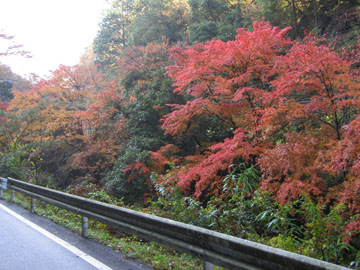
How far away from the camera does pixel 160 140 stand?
14461mm

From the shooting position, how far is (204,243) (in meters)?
3.75

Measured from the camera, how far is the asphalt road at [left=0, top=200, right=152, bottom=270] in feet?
14.6

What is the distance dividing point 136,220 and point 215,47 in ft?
23.1

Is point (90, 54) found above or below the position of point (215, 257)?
above

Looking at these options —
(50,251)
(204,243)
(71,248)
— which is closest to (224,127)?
(71,248)

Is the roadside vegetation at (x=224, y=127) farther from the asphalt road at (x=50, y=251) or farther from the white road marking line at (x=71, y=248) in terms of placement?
the white road marking line at (x=71, y=248)

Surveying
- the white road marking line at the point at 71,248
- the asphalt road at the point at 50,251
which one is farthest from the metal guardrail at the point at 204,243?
the white road marking line at the point at 71,248

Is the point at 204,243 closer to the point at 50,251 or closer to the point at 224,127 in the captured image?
the point at 50,251

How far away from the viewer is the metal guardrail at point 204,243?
2.89 meters

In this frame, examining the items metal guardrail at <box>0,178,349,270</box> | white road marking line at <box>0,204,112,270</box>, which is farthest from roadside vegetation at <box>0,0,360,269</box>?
white road marking line at <box>0,204,112,270</box>

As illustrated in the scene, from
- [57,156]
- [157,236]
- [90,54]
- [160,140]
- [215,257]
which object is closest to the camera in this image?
[215,257]

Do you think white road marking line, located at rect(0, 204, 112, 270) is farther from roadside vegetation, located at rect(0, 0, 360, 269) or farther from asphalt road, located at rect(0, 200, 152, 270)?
roadside vegetation, located at rect(0, 0, 360, 269)

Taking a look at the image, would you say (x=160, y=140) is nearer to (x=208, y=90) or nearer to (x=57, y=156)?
(x=208, y=90)

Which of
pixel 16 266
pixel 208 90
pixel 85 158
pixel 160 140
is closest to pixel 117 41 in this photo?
pixel 85 158
